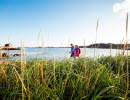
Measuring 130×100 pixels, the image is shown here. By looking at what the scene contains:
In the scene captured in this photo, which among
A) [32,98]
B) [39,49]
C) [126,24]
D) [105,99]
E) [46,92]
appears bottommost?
[105,99]

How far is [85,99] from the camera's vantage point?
5.65 ft

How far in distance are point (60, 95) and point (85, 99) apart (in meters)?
0.36

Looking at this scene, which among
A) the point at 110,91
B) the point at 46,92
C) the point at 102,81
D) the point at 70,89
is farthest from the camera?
the point at 102,81

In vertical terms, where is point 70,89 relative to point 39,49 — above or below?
below

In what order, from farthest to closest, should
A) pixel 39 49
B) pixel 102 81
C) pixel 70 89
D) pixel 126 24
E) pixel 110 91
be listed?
pixel 39 49, pixel 102 81, pixel 70 89, pixel 110 91, pixel 126 24

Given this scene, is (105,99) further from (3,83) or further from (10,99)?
(3,83)

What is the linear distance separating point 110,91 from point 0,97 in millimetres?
1704

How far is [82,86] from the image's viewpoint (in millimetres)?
1866

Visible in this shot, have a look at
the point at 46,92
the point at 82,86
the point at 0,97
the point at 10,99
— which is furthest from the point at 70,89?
the point at 0,97

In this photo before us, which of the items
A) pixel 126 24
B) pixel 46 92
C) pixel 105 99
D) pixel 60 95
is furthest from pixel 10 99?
pixel 126 24

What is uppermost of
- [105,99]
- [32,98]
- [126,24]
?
[126,24]

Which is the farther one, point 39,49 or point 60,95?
point 39,49

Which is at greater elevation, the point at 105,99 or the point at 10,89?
the point at 10,89

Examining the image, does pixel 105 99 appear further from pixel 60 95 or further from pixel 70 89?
pixel 60 95
